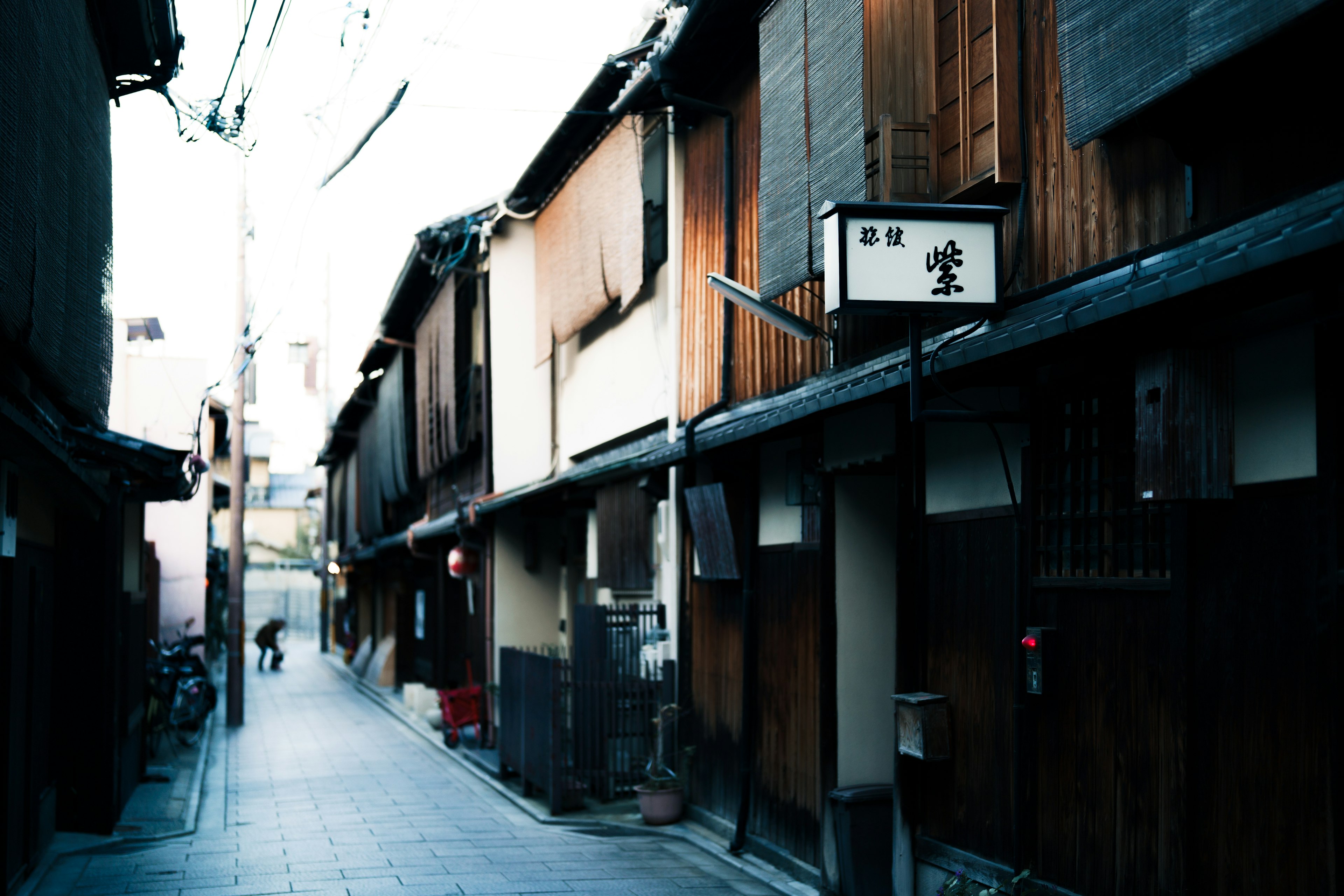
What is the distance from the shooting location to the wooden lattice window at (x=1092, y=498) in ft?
21.4

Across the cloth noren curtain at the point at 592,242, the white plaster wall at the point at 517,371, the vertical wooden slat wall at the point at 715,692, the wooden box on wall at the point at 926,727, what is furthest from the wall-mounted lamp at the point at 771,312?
the white plaster wall at the point at 517,371

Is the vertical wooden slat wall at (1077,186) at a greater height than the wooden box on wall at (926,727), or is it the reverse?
the vertical wooden slat wall at (1077,186)

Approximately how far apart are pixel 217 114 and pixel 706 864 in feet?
26.9

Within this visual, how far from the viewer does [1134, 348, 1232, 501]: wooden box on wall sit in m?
5.76

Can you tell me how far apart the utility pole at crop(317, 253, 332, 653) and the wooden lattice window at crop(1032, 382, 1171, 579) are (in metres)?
43.7

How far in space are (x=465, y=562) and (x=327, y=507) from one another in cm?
3491

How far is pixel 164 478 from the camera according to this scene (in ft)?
44.1

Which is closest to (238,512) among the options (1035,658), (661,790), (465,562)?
(465,562)

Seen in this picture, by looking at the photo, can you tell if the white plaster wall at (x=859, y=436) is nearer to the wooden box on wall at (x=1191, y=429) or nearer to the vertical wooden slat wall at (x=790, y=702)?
the vertical wooden slat wall at (x=790, y=702)

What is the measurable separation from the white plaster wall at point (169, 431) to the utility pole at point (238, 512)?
963 millimetres

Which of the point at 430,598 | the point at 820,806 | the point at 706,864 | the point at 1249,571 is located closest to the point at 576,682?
the point at 706,864

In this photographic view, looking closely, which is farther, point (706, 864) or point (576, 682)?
point (576, 682)

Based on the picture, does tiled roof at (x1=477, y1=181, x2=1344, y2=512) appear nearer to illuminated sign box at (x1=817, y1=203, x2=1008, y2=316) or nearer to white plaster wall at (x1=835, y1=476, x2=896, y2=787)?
illuminated sign box at (x1=817, y1=203, x2=1008, y2=316)

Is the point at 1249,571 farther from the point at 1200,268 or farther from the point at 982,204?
the point at 982,204
